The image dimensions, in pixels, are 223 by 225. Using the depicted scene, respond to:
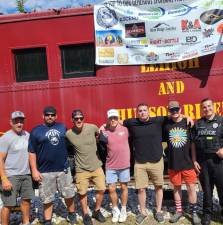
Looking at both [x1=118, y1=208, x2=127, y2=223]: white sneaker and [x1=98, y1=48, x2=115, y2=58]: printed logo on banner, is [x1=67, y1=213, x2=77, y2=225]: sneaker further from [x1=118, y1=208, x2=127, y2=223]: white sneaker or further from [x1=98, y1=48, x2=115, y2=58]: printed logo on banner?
[x1=98, y1=48, x2=115, y2=58]: printed logo on banner

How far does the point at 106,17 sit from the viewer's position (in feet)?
23.3

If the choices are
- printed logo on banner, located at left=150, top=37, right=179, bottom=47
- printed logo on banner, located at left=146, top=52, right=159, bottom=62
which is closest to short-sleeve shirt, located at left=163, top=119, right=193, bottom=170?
printed logo on banner, located at left=146, top=52, right=159, bottom=62

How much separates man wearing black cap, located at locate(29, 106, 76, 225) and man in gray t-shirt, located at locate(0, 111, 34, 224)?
13 cm

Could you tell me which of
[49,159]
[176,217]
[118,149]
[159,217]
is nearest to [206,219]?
[176,217]

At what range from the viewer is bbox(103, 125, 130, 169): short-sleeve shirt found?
617 cm

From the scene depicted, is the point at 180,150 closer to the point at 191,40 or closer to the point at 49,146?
the point at 49,146

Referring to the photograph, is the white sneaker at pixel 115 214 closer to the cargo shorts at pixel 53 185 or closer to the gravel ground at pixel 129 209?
the gravel ground at pixel 129 209

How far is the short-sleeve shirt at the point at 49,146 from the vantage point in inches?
230

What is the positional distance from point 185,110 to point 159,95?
50cm

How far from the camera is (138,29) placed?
705cm

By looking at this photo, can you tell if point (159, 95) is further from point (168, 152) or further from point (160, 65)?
point (168, 152)

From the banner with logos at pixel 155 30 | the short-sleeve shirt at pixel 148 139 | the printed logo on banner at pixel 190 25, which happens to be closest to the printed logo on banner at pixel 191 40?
the banner with logos at pixel 155 30

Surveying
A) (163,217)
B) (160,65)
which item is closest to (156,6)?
(160,65)

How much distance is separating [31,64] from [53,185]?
94.2 inches
